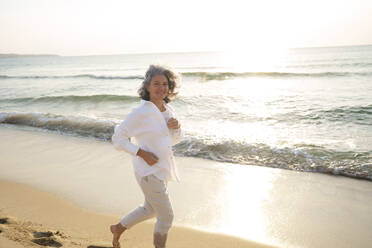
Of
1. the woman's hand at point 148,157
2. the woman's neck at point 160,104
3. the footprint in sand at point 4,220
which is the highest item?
the woman's neck at point 160,104

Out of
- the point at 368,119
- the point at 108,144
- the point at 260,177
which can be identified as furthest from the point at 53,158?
the point at 368,119

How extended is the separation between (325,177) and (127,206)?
3199 mm

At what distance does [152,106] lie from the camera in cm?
240

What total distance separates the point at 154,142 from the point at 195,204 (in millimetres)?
1870

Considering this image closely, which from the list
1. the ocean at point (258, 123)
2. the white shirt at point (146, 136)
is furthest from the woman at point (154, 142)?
the ocean at point (258, 123)

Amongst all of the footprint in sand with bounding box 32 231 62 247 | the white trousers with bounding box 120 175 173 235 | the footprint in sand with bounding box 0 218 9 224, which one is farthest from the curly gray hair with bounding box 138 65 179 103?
the footprint in sand with bounding box 0 218 9 224

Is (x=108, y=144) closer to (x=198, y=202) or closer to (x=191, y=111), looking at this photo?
(x=198, y=202)

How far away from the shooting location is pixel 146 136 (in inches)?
94.7

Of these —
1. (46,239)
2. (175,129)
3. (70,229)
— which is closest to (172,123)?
(175,129)

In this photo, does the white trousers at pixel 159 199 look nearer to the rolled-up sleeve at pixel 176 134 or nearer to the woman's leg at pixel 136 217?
the woman's leg at pixel 136 217

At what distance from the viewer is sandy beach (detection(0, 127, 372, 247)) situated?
10.4ft

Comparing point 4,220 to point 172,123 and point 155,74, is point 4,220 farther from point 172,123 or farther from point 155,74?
point 155,74

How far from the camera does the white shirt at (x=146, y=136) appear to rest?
2361 mm

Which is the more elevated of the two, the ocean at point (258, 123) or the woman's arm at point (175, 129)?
the woman's arm at point (175, 129)
